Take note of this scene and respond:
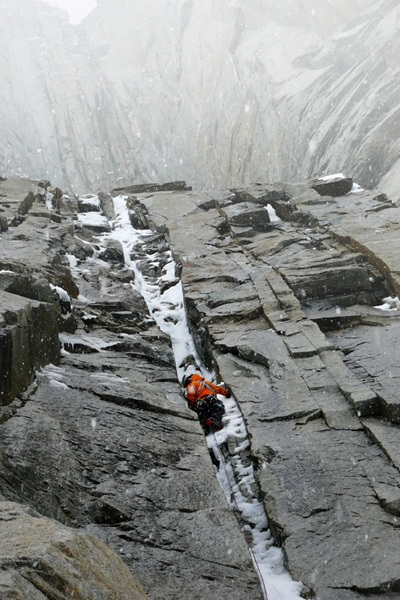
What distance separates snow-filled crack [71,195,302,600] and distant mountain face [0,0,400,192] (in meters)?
16.1

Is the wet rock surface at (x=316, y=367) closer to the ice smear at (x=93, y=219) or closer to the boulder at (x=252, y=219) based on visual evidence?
the boulder at (x=252, y=219)

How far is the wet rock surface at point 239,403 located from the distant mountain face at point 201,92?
17.3m

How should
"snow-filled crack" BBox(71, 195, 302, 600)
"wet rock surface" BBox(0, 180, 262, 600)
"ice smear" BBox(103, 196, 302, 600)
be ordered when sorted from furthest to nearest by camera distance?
"snow-filled crack" BBox(71, 195, 302, 600), "ice smear" BBox(103, 196, 302, 600), "wet rock surface" BBox(0, 180, 262, 600)

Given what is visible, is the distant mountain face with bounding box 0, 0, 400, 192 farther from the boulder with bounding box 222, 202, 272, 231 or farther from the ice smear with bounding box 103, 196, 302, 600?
the ice smear with bounding box 103, 196, 302, 600

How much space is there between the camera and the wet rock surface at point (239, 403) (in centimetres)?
521

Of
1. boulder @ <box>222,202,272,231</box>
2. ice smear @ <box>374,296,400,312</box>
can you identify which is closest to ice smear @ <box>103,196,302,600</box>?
boulder @ <box>222,202,272,231</box>

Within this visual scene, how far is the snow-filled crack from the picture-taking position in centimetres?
573

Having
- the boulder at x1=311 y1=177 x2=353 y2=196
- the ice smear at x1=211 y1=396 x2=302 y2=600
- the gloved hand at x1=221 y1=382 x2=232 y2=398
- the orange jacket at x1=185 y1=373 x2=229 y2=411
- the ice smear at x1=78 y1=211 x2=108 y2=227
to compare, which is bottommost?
the ice smear at x1=211 y1=396 x2=302 y2=600

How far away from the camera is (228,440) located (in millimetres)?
8227

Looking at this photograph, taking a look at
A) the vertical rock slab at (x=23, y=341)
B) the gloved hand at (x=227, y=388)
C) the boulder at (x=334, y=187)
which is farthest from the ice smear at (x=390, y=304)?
the boulder at (x=334, y=187)

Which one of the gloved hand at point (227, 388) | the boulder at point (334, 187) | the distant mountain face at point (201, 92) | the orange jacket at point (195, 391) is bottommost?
the gloved hand at point (227, 388)

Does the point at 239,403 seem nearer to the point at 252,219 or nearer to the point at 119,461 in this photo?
the point at 119,461

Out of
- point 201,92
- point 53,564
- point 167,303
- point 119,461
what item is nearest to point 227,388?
point 119,461

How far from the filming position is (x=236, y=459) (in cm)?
786
